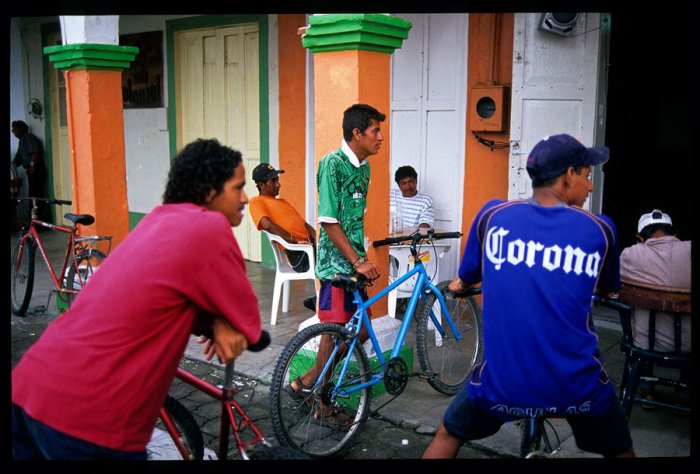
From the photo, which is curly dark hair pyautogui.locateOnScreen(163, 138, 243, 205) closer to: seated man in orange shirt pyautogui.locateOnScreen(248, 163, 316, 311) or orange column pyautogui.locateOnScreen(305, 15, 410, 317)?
orange column pyautogui.locateOnScreen(305, 15, 410, 317)

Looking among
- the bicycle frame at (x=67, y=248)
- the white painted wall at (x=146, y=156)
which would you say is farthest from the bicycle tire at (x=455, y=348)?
the white painted wall at (x=146, y=156)

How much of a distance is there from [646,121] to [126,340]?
685 centimetres

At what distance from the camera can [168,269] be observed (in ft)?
7.30

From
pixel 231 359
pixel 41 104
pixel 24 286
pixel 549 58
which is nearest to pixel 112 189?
pixel 24 286

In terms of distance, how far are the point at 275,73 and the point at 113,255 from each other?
607 centimetres

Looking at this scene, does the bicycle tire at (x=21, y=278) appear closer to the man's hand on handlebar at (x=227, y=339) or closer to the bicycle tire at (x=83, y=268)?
the bicycle tire at (x=83, y=268)

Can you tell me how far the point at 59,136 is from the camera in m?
11.5

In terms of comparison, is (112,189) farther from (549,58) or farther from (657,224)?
(657,224)

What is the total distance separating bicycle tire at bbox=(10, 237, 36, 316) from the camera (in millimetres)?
6676

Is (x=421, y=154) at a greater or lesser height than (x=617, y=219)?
greater

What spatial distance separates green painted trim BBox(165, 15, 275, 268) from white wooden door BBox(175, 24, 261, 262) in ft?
0.23

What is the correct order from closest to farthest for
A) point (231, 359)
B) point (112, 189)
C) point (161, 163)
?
point (231, 359)
point (112, 189)
point (161, 163)

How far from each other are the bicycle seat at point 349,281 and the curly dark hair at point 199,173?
5.04 ft

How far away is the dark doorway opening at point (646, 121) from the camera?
279 inches
